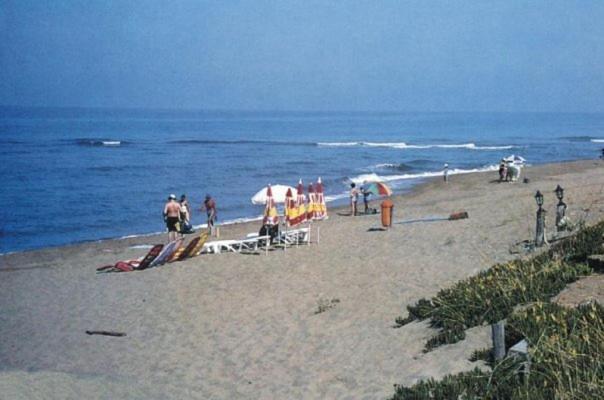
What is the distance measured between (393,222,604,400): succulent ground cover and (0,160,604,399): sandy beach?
333mm

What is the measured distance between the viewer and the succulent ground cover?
217 inches

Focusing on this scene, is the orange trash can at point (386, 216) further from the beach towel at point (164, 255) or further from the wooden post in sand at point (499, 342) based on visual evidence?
the wooden post in sand at point (499, 342)

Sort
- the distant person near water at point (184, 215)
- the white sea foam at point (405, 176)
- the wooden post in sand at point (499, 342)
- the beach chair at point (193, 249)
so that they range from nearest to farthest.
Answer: the wooden post in sand at point (499, 342), the beach chair at point (193, 249), the distant person near water at point (184, 215), the white sea foam at point (405, 176)

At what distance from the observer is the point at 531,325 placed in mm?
6715

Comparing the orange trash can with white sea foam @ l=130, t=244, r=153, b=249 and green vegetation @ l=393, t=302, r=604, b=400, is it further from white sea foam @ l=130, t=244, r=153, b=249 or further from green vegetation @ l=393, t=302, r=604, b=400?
green vegetation @ l=393, t=302, r=604, b=400

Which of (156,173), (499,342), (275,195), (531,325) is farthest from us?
(156,173)

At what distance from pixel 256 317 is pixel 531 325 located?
5276 mm

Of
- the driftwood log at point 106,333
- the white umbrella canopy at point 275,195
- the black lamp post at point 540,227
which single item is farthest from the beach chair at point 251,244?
the black lamp post at point 540,227

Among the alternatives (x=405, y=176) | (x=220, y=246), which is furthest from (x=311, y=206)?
(x=405, y=176)

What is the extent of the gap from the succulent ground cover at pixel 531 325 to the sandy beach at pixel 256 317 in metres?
0.33

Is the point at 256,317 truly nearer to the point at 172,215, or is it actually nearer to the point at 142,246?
the point at 172,215

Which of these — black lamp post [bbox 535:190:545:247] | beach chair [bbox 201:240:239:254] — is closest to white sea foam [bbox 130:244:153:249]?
beach chair [bbox 201:240:239:254]

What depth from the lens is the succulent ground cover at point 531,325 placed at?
551 cm

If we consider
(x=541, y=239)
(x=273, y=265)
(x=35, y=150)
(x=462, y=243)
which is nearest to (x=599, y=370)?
(x=541, y=239)
